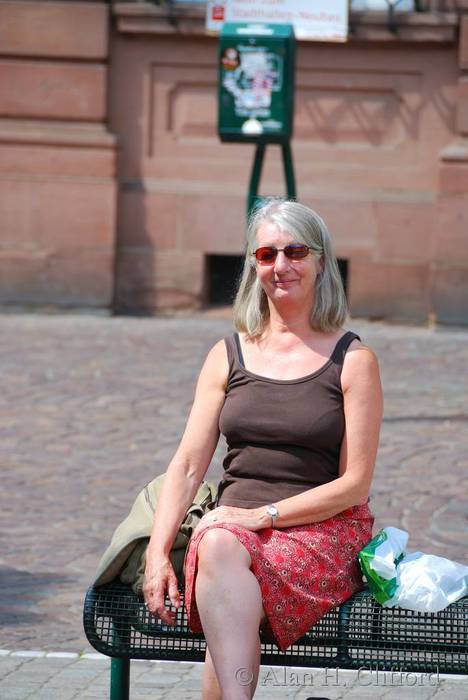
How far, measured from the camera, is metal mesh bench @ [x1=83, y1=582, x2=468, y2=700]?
357 centimetres

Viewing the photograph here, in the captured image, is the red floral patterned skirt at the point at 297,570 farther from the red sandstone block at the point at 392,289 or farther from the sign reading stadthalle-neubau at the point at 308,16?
the red sandstone block at the point at 392,289

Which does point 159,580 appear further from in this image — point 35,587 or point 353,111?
point 353,111

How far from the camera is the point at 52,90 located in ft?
40.0

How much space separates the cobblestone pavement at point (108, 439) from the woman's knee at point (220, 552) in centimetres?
107

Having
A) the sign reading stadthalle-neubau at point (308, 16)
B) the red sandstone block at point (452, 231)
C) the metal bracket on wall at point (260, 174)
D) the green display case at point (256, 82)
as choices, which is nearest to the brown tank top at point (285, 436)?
the metal bracket on wall at point (260, 174)

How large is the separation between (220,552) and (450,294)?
28.4 ft

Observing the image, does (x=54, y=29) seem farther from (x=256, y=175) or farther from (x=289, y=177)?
(x=289, y=177)

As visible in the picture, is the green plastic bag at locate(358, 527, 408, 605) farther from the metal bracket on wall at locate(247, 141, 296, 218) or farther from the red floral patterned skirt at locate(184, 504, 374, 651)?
the metal bracket on wall at locate(247, 141, 296, 218)

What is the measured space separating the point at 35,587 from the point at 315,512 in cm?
194

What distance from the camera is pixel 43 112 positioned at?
12234mm

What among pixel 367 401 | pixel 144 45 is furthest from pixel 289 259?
pixel 144 45

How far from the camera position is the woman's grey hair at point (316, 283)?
3.90 meters

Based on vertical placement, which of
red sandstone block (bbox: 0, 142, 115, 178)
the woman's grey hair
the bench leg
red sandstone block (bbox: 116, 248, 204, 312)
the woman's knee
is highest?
the woman's grey hair

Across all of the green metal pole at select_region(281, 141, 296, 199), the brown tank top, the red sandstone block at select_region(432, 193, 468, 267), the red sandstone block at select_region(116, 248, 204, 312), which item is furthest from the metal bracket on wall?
the brown tank top
